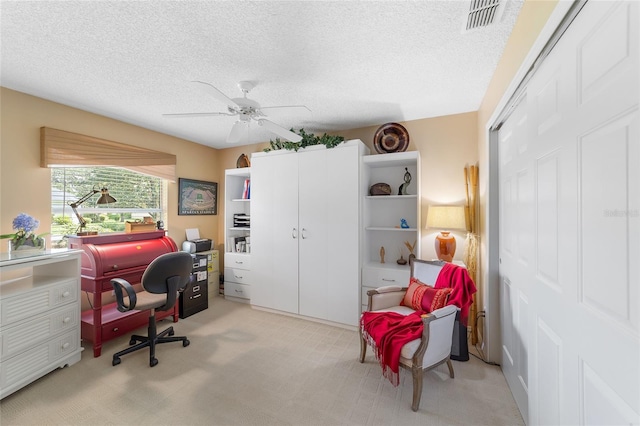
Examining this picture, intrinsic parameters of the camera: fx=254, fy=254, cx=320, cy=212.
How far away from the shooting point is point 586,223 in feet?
2.95

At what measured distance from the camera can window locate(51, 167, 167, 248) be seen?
2.77 metres

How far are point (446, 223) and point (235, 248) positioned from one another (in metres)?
3.03

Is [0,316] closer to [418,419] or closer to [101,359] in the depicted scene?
[101,359]

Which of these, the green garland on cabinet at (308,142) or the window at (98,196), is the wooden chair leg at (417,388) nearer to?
the green garland on cabinet at (308,142)

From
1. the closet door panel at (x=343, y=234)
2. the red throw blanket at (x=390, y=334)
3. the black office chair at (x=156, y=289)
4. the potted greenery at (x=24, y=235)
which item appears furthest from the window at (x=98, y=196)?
the red throw blanket at (x=390, y=334)

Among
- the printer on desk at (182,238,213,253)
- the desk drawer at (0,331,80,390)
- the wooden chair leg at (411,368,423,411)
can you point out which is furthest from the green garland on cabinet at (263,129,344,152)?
the desk drawer at (0,331,80,390)

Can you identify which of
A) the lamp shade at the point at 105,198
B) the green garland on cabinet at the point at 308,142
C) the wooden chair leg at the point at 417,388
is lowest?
the wooden chair leg at the point at 417,388

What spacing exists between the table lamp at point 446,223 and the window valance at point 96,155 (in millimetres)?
3643

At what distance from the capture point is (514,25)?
158cm

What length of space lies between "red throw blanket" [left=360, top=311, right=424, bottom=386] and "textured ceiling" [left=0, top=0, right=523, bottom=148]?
2.03 metres

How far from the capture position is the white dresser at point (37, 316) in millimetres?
1880

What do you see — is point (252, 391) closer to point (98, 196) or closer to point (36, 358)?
point (36, 358)

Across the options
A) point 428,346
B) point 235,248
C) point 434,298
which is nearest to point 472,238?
point 434,298

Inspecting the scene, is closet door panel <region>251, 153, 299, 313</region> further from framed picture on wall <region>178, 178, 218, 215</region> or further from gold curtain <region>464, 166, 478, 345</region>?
gold curtain <region>464, 166, 478, 345</region>
